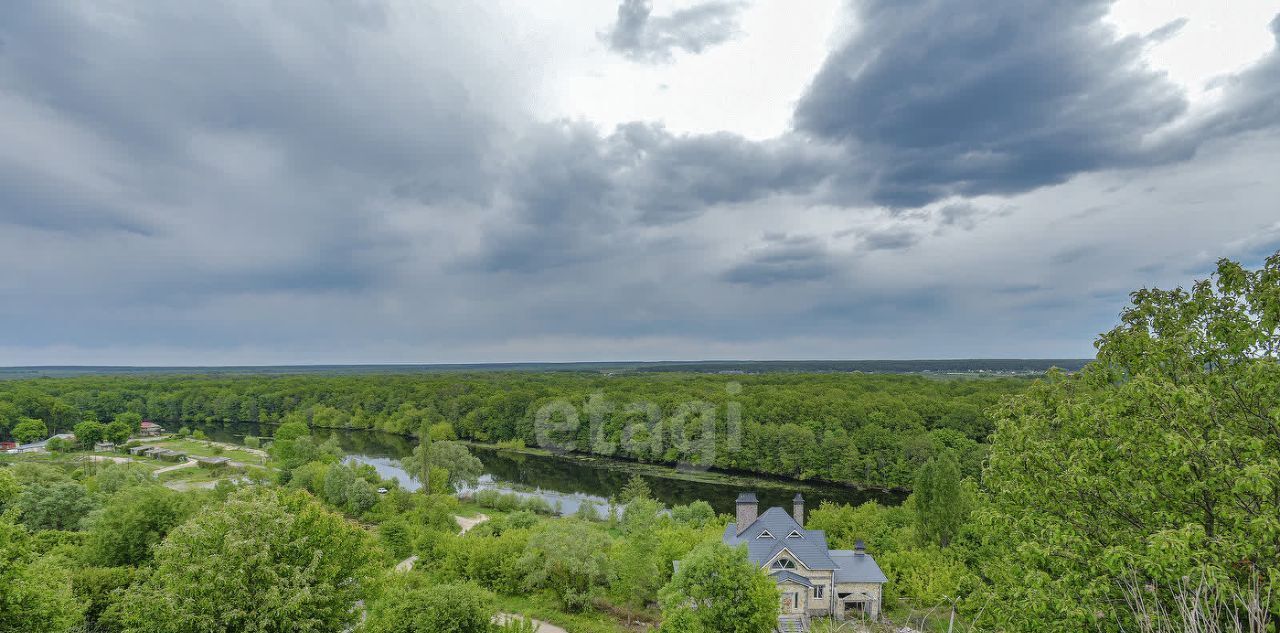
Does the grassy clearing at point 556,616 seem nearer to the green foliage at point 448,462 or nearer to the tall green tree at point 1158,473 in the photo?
the tall green tree at point 1158,473

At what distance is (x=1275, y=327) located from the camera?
586cm

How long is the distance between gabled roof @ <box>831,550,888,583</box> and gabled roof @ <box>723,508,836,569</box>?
71 cm

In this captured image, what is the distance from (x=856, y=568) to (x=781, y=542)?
315 centimetres

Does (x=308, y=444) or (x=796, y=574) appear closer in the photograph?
(x=796, y=574)

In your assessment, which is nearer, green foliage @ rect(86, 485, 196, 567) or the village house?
green foliage @ rect(86, 485, 196, 567)

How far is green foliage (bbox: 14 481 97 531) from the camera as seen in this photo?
84.1 ft

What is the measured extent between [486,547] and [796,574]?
12552mm

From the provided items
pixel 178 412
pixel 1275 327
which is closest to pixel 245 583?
pixel 1275 327

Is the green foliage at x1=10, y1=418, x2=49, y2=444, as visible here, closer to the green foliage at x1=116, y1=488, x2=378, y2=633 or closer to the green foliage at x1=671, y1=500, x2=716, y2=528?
the green foliage at x1=116, y1=488, x2=378, y2=633

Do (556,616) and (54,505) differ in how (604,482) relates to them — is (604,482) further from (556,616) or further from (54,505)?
(54,505)

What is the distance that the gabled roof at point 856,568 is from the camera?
2000 cm

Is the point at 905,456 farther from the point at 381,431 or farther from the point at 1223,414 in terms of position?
the point at 381,431

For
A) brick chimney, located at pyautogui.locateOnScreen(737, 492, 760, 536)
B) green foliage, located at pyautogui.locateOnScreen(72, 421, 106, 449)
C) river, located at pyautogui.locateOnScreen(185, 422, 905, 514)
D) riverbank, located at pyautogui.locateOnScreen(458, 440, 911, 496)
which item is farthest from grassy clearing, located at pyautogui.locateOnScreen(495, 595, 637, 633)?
green foliage, located at pyautogui.locateOnScreen(72, 421, 106, 449)

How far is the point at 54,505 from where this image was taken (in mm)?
26250
